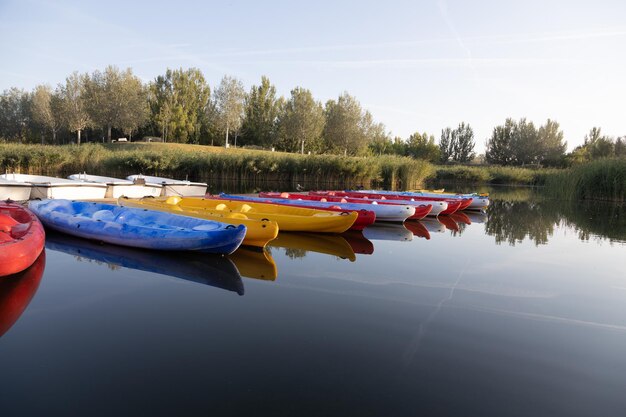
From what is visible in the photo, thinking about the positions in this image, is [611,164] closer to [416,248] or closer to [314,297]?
[416,248]

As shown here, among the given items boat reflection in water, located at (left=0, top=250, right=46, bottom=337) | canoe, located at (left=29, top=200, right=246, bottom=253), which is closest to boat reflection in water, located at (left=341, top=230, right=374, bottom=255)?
canoe, located at (left=29, top=200, right=246, bottom=253)

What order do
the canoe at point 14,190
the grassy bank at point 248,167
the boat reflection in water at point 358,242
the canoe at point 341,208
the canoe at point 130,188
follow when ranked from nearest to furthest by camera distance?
the boat reflection in water at point 358,242 → the canoe at point 341,208 → the canoe at point 14,190 → the canoe at point 130,188 → the grassy bank at point 248,167

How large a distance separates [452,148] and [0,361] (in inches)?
3029

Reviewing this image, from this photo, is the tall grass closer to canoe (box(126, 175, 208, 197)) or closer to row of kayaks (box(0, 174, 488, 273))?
row of kayaks (box(0, 174, 488, 273))

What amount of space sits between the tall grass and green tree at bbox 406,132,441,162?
39.5 metres

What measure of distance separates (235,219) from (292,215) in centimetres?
231

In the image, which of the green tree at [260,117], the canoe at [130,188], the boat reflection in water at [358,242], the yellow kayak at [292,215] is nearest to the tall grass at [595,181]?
the boat reflection in water at [358,242]

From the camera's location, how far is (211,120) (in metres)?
50.6

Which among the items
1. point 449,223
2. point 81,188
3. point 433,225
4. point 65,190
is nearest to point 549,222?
point 449,223

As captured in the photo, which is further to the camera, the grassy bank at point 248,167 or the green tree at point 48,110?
the green tree at point 48,110

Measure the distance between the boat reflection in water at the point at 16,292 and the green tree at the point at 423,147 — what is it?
61.3m

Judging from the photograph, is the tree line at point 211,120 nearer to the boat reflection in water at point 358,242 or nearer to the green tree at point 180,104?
the green tree at point 180,104

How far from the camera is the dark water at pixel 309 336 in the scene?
3.08m

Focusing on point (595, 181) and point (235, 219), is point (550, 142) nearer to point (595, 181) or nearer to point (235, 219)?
point (595, 181)
